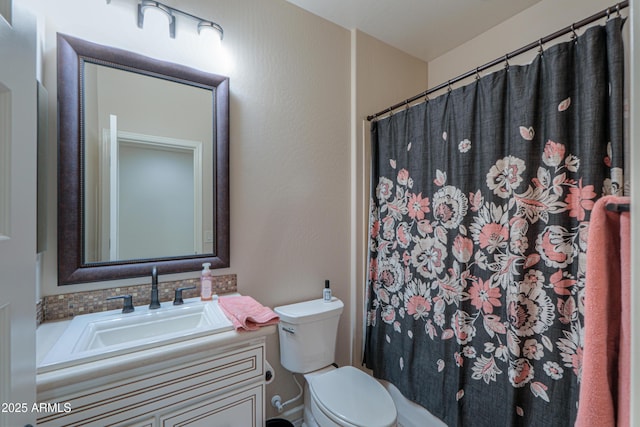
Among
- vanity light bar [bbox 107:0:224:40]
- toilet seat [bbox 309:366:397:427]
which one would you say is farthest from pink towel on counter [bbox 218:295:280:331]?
vanity light bar [bbox 107:0:224:40]

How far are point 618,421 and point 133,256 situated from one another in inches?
67.5

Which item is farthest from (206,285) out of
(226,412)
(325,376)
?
(325,376)

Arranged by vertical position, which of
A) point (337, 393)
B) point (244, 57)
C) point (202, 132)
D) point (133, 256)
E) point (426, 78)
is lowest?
point (337, 393)

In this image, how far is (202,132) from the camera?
4.88 ft

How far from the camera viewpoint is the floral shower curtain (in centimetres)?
106

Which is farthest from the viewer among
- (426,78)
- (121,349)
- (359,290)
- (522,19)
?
(426,78)

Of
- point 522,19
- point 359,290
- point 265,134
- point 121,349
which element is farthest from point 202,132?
point 522,19

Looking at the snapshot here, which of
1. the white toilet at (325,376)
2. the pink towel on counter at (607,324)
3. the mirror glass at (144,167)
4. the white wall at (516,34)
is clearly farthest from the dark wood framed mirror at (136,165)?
the white wall at (516,34)

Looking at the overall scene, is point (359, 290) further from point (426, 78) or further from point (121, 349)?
point (426, 78)

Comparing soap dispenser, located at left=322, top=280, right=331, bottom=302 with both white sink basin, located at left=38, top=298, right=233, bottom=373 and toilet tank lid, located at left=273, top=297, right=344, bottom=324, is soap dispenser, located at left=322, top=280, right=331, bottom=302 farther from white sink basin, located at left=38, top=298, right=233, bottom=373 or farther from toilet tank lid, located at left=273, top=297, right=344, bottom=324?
white sink basin, located at left=38, top=298, right=233, bottom=373

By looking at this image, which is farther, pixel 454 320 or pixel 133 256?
pixel 454 320

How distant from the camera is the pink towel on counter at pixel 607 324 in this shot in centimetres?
62

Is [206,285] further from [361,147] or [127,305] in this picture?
[361,147]

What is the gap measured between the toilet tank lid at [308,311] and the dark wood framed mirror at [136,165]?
448 millimetres
